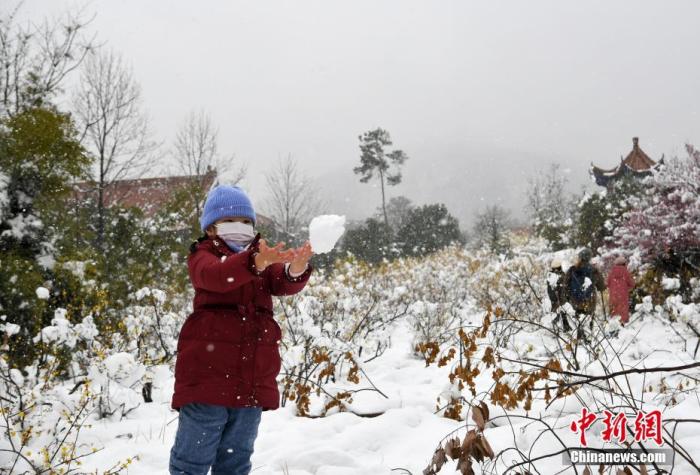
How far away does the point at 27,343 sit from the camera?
4.47 m

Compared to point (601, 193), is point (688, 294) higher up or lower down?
lower down

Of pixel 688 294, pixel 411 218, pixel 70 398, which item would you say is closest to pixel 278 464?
pixel 70 398

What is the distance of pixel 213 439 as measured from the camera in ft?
6.21

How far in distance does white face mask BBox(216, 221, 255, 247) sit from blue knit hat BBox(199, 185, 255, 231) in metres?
0.04

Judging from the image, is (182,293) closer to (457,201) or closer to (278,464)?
(278,464)

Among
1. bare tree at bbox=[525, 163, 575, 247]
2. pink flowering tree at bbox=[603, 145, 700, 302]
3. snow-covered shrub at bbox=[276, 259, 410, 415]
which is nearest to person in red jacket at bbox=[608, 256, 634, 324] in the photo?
pink flowering tree at bbox=[603, 145, 700, 302]

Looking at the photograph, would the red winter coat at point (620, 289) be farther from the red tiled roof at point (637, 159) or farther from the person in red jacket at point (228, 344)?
the red tiled roof at point (637, 159)

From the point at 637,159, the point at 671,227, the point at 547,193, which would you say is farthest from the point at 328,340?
the point at 547,193

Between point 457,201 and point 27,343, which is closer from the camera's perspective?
point 27,343

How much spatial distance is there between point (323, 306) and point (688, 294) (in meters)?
6.42

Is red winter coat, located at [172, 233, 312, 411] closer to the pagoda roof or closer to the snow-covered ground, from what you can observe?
the snow-covered ground

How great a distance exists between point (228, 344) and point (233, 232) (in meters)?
0.53

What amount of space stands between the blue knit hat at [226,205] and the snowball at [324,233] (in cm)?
51

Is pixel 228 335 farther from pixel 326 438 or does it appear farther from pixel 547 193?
pixel 547 193
